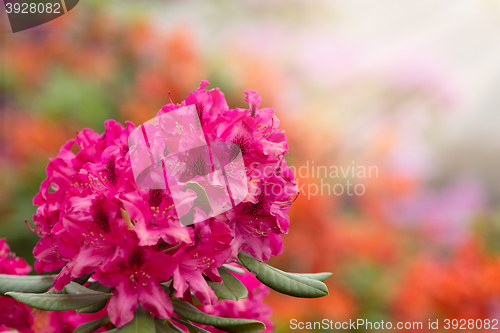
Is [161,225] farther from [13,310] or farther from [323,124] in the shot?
[323,124]

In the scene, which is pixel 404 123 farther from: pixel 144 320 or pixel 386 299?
pixel 144 320

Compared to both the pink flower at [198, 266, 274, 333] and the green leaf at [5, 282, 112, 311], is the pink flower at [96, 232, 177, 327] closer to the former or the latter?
the green leaf at [5, 282, 112, 311]

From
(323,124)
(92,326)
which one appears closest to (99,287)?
(92,326)

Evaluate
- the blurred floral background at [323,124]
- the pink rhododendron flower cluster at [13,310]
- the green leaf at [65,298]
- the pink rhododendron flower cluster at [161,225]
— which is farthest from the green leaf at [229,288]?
the blurred floral background at [323,124]

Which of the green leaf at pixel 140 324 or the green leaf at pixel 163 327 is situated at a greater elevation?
the green leaf at pixel 140 324

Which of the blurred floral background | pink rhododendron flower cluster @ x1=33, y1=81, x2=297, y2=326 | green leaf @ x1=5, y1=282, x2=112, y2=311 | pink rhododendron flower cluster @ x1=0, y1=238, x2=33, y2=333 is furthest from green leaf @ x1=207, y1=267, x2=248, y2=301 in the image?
the blurred floral background

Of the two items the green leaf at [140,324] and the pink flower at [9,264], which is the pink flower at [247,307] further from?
the pink flower at [9,264]

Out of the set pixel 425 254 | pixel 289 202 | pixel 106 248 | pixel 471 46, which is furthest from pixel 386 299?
pixel 106 248
